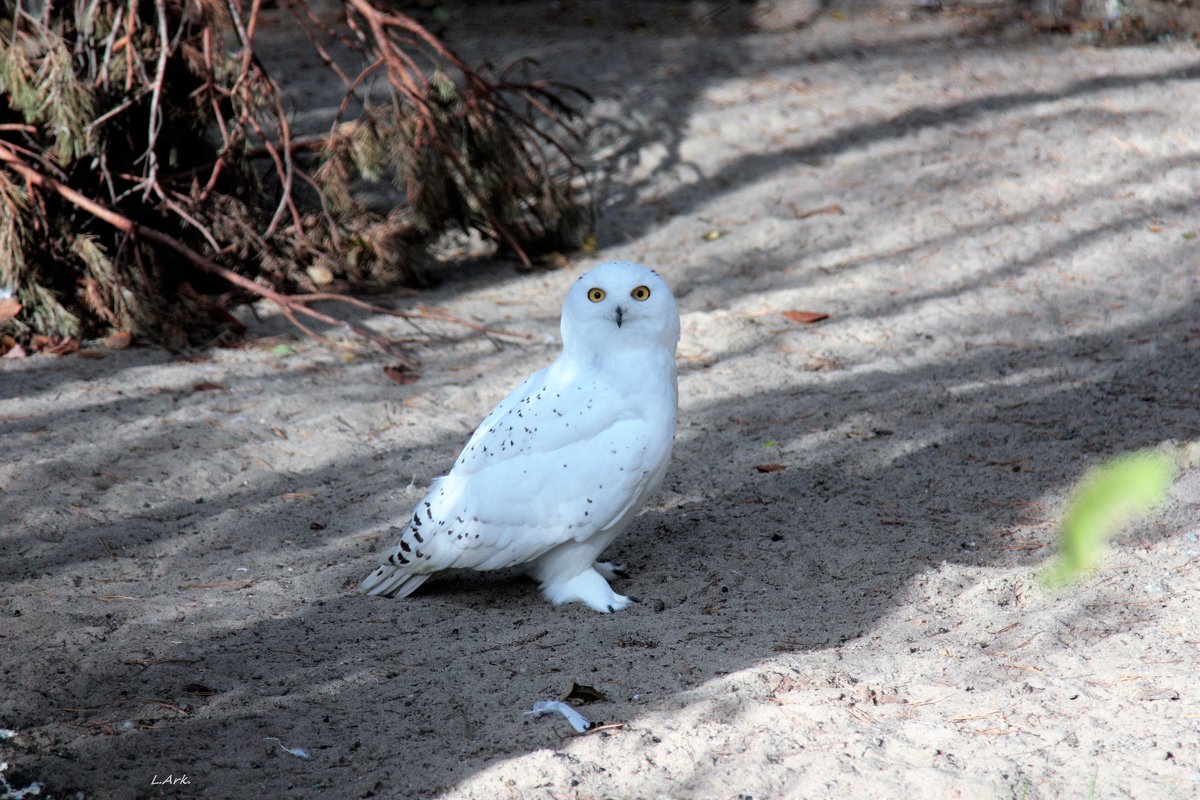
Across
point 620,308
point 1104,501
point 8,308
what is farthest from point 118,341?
point 1104,501

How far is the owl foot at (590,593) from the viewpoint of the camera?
12.1ft

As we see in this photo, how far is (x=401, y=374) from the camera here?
18.9 feet

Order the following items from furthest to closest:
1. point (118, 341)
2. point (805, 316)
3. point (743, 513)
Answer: point (805, 316) < point (118, 341) < point (743, 513)

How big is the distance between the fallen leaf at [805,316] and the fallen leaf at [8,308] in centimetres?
416

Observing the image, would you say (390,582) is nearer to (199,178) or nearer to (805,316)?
(805,316)

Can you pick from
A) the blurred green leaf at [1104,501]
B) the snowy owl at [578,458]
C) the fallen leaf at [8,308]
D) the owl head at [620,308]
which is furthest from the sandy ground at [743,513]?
the blurred green leaf at [1104,501]

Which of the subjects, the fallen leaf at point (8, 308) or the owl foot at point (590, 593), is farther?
the fallen leaf at point (8, 308)

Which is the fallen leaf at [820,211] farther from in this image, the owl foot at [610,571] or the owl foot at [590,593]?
the owl foot at [590,593]

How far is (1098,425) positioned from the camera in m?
4.89

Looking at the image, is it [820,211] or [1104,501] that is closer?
[1104,501]

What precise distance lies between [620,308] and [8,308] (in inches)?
150

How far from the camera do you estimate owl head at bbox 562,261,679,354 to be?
3.61 meters

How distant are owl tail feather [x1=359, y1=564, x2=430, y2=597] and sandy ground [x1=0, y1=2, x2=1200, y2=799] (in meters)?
0.06

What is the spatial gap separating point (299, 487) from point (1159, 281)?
195 inches
